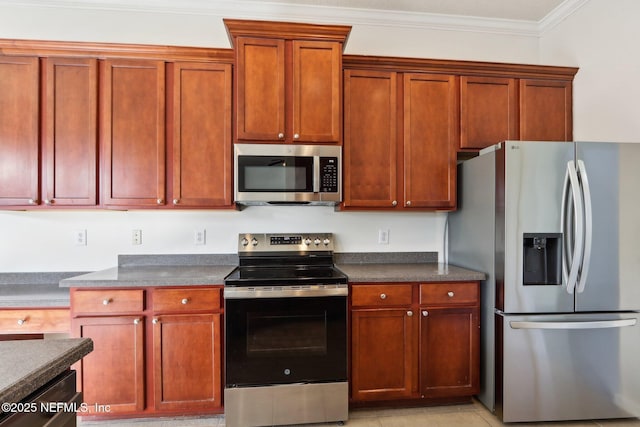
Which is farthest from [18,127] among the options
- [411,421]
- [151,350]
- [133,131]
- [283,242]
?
[411,421]

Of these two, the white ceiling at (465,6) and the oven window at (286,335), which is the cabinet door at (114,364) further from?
the white ceiling at (465,6)

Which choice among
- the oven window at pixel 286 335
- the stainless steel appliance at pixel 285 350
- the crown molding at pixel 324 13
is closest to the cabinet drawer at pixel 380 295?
the stainless steel appliance at pixel 285 350

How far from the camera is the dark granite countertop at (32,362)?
2.18 feet

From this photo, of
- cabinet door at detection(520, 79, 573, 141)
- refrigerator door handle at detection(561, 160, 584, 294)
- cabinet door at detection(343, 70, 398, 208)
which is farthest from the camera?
cabinet door at detection(520, 79, 573, 141)

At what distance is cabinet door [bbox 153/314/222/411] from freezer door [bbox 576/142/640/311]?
224 centimetres

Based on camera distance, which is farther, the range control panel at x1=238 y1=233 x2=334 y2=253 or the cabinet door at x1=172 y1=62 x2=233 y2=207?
the range control panel at x1=238 y1=233 x2=334 y2=253

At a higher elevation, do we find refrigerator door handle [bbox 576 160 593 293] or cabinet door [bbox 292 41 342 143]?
cabinet door [bbox 292 41 342 143]

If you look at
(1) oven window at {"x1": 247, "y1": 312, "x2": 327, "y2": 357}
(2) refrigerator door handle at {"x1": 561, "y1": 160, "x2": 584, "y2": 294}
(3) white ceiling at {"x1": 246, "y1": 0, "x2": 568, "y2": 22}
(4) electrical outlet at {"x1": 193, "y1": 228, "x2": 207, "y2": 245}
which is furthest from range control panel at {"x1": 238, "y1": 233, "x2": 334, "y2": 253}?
(3) white ceiling at {"x1": 246, "y1": 0, "x2": 568, "y2": 22}

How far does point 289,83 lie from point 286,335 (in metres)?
1.65

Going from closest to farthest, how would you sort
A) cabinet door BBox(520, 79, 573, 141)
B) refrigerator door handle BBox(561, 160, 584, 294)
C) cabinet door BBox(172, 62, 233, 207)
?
refrigerator door handle BBox(561, 160, 584, 294), cabinet door BBox(172, 62, 233, 207), cabinet door BBox(520, 79, 573, 141)

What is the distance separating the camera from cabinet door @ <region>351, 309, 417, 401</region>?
2059mm

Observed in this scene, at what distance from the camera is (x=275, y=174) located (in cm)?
221

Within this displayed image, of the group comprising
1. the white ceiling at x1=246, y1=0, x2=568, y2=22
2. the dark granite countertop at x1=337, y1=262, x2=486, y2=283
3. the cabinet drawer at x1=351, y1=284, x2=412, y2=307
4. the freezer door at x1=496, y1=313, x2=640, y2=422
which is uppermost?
the white ceiling at x1=246, y1=0, x2=568, y2=22

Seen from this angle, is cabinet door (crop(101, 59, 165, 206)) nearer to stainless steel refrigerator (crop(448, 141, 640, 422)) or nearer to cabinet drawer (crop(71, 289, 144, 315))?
cabinet drawer (crop(71, 289, 144, 315))
